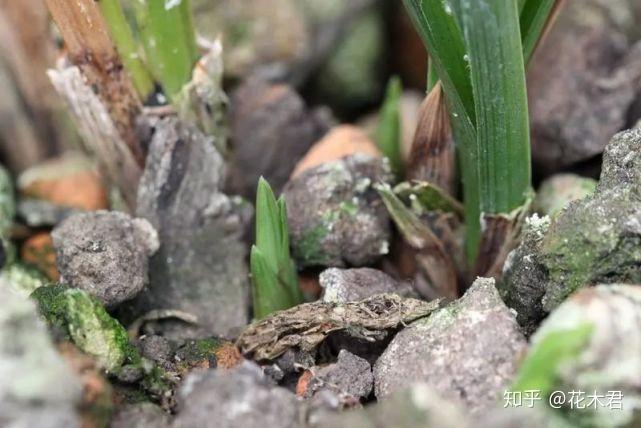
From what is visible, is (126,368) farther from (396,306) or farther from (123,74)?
(123,74)

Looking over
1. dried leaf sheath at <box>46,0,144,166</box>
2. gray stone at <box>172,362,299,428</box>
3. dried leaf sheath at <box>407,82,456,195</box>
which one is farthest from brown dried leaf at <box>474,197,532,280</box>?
dried leaf sheath at <box>46,0,144,166</box>

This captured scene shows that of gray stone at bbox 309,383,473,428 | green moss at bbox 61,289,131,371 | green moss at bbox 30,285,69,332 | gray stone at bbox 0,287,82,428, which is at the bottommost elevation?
gray stone at bbox 309,383,473,428

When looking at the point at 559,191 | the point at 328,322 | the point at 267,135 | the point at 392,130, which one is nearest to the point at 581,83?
the point at 559,191

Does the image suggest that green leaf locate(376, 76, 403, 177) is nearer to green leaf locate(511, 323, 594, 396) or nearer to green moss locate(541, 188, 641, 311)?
green moss locate(541, 188, 641, 311)

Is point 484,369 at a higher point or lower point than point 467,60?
lower

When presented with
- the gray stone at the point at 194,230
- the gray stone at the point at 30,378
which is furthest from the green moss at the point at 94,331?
the gray stone at the point at 194,230

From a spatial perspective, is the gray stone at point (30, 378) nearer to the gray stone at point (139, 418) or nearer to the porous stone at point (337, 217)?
the gray stone at point (139, 418)

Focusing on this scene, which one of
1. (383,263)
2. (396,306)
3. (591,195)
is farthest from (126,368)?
(591,195)
